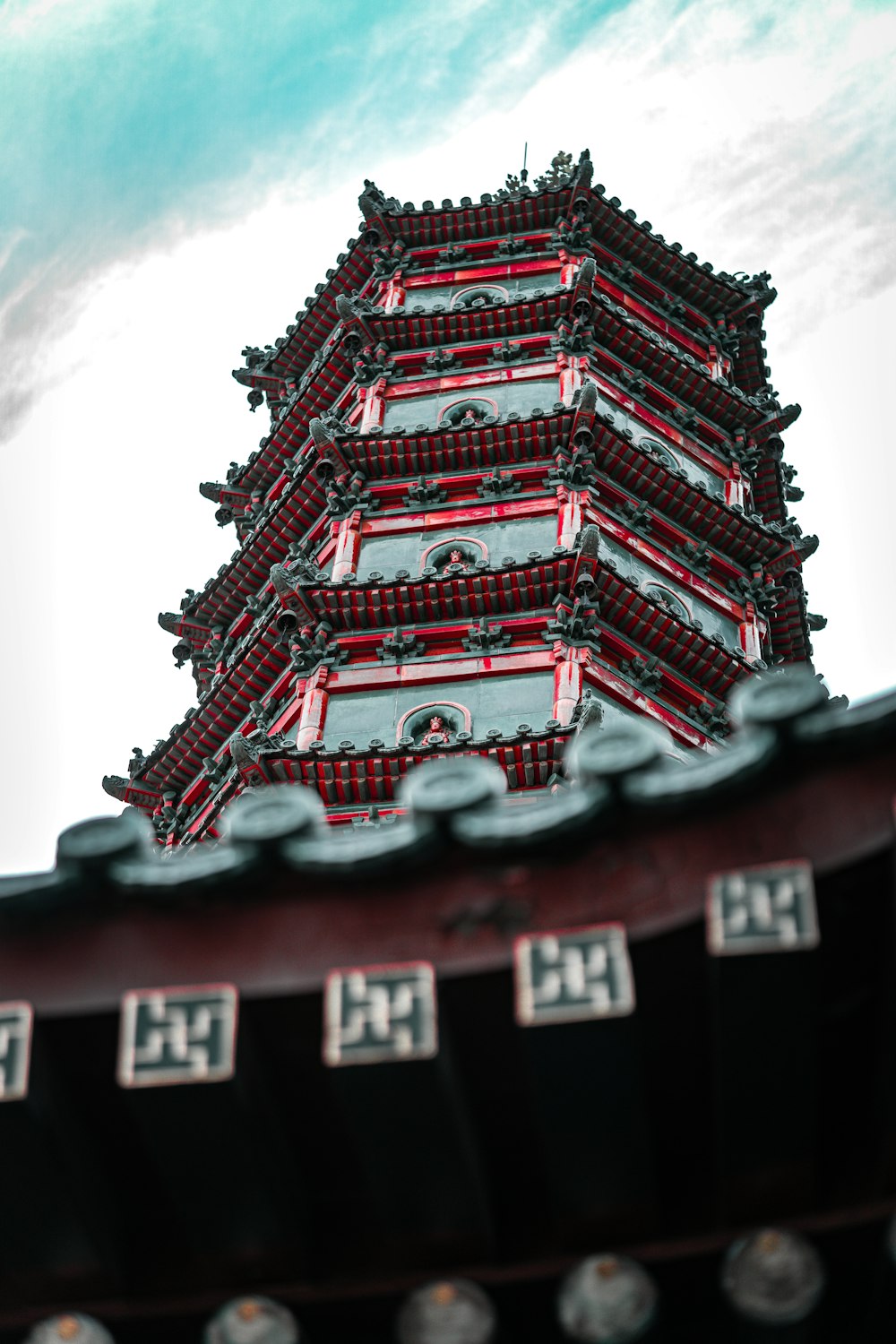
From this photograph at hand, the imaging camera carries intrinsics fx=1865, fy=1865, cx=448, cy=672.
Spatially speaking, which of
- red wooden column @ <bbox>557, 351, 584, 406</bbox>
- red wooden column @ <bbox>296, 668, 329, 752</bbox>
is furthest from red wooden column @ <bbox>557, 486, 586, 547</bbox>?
red wooden column @ <bbox>296, 668, 329, 752</bbox>

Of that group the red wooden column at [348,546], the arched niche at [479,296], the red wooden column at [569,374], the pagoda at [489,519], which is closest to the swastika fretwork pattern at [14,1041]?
the pagoda at [489,519]

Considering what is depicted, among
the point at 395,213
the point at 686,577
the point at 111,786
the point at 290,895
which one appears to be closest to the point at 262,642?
the point at 111,786

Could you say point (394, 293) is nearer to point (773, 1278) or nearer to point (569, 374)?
point (569, 374)

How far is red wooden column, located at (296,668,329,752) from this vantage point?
1013 inches

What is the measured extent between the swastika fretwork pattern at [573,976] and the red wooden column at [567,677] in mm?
17550

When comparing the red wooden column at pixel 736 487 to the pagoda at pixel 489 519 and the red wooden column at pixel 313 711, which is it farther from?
the red wooden column at pixel 313 711

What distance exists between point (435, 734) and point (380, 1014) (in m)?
18.4

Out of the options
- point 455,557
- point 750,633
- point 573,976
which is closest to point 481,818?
point 573,976

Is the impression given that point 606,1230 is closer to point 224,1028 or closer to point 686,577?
point 224,1028

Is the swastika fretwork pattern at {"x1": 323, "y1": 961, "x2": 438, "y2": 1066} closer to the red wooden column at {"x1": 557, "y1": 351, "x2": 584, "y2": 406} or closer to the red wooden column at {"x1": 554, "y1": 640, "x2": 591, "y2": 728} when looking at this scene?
the red wooden column at {"x1": 554, "y1": 640, "x2": 591, "y2": 728}

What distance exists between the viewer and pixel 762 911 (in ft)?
21.3

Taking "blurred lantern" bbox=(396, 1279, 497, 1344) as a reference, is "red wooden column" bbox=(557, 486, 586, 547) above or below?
above

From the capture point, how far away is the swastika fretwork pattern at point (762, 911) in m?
6.39

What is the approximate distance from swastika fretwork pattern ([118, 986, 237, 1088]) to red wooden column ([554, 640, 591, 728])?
57.6 ft
